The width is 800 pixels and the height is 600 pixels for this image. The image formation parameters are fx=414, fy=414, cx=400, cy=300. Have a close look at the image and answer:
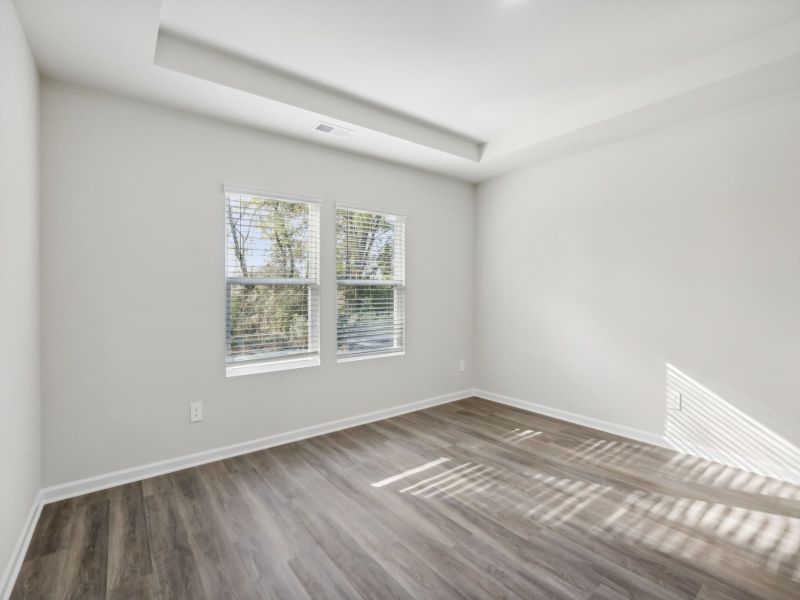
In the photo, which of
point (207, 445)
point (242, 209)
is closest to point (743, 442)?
point (207, 445)

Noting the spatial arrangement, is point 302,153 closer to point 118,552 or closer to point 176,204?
point 176,204

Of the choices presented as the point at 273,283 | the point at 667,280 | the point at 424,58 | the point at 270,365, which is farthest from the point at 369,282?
the point at 667,280

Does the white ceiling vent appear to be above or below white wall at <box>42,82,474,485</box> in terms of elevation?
above

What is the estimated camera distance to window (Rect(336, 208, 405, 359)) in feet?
12.4

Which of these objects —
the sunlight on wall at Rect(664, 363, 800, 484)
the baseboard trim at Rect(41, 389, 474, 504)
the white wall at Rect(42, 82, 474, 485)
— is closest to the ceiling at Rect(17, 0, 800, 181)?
the white wall at Rect(42, 82, 474, 485)

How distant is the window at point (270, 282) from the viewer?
3.15 meters

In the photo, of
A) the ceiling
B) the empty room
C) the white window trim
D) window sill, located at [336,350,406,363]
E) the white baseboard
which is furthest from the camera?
window sill, located at [336,350,406,363]

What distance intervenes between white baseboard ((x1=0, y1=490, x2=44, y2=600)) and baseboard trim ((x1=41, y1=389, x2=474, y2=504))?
136 millimetres

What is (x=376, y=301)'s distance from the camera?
159 inches

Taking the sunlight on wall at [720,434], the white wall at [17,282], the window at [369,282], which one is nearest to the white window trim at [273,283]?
the window at [369,282]

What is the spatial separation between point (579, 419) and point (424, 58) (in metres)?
3.26

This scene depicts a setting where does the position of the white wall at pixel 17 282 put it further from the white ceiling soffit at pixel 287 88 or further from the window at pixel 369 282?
the window at pixel 369 282

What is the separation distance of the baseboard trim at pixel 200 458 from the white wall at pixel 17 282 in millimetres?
188

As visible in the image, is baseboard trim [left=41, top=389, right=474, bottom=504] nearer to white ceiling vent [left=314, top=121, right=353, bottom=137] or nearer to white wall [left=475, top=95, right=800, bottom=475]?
white wall [left=475, top=95, right=800, bottom=475]
